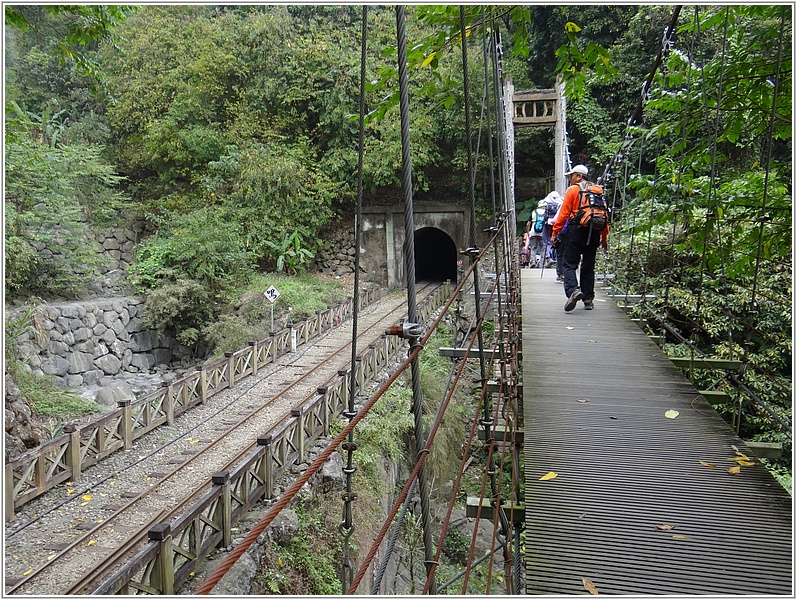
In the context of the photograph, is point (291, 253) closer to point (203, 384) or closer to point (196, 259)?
point (196, 259)

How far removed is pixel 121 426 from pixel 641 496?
631cm

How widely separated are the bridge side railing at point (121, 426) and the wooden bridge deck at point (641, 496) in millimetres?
5106

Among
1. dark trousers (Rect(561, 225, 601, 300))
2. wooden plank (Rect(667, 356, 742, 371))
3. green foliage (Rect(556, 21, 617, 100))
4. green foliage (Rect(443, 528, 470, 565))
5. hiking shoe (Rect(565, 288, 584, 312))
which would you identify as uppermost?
green foliage (Rect(556, 21, 617, 100))

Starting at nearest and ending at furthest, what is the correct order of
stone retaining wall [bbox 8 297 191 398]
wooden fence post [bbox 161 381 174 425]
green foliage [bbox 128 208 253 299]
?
wooden fence post [bbox 161 381 174 425] → stone retaining wall [bbox 8 297 191 398] → green foliage [bbox 128 208 253 299]

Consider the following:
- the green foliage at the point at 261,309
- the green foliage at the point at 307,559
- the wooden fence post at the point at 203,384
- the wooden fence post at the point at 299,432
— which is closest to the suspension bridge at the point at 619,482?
the green foliage at the point at 307,559

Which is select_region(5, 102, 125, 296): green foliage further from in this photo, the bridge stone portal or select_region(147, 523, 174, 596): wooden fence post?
select_region(147, 523, 174, 596): wooden fence post

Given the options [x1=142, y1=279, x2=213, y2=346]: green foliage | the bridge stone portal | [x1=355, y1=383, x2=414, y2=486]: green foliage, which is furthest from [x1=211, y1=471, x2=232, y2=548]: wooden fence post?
the bridge stone portal

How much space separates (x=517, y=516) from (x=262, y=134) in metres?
15.2

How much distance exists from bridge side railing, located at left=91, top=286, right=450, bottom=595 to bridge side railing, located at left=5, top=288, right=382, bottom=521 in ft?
6.34

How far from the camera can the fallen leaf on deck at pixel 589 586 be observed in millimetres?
1521

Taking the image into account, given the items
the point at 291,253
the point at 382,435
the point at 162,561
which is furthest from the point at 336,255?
the point at 162,561

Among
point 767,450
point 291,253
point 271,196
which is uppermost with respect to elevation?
point 271,196

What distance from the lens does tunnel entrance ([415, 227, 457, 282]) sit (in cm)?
1947

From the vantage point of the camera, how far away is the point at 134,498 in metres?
5.27
